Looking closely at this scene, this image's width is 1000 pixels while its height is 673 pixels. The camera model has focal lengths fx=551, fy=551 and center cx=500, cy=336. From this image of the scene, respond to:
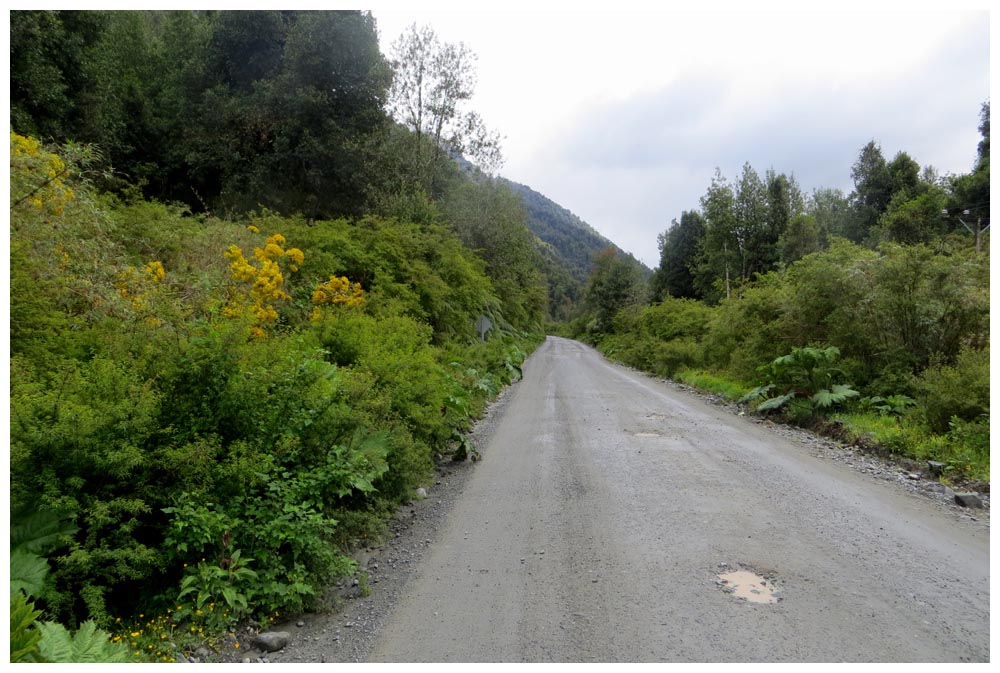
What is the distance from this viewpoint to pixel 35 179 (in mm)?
6359

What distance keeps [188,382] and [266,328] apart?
4.12m

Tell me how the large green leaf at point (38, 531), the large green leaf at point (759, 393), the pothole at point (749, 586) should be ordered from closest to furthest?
the large green leaf at point (38, 531), the pothole at point (749, 586), the large green leaf at point (759, 393)

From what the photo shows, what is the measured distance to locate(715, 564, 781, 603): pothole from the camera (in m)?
3.69

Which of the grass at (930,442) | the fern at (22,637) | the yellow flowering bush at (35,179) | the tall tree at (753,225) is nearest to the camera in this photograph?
the fern at (22,637)

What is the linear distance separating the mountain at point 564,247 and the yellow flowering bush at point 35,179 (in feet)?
257

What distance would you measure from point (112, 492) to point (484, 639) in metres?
2.51

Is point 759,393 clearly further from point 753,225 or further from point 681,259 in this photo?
point 681,259

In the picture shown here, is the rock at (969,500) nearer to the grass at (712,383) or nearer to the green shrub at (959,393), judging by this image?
the green shrub at (959,393)

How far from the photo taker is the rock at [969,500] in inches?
232

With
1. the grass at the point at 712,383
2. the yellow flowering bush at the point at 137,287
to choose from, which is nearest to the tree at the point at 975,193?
the grass at the point at 712,383

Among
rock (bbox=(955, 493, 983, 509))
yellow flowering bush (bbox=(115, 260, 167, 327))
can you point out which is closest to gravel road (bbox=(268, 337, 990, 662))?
rock (bbox=(955, 493, 983, 509))

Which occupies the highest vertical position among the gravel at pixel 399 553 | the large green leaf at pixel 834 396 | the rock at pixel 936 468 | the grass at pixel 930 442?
the large green leaf at pixel 834 396

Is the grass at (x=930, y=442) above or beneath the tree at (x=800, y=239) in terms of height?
beneath
